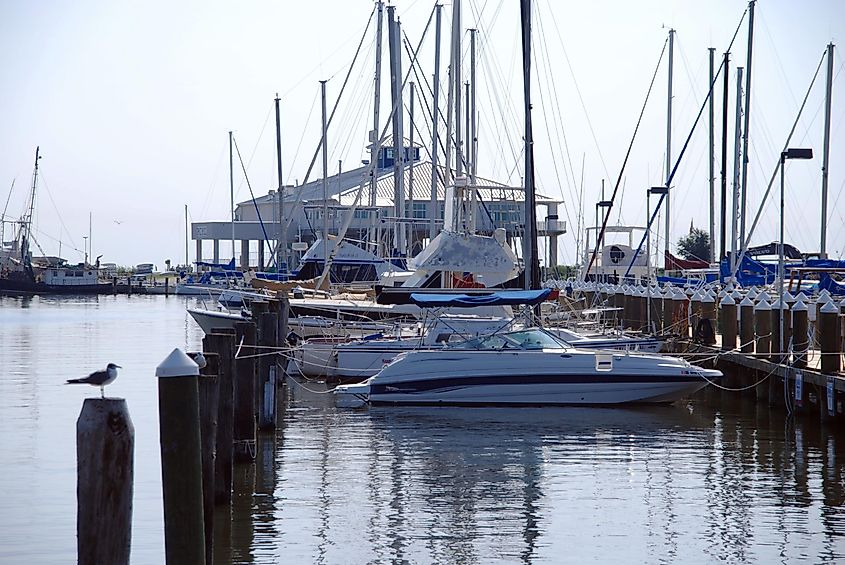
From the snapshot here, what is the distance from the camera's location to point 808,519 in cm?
1789

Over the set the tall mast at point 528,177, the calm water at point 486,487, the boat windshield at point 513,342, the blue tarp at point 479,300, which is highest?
the tall mast at point 528,177

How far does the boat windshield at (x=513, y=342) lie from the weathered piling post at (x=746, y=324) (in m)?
4.90

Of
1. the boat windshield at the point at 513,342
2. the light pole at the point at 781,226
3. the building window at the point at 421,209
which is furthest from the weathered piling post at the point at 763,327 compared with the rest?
the building window at the point at 421,209

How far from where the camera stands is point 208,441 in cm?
1441

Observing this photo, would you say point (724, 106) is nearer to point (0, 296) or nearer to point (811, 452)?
point (811, 452)

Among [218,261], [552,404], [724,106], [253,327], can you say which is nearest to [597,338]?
[552,404]

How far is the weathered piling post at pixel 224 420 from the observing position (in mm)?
17719

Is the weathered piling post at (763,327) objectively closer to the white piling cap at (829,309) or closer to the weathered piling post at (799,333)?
the weathered piling post at (799,333)

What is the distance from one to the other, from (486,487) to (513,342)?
8.85m

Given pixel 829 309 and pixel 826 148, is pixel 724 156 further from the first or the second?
pixel 829 309

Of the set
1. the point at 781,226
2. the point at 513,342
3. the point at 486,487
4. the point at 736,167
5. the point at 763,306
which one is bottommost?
the point at 486,487

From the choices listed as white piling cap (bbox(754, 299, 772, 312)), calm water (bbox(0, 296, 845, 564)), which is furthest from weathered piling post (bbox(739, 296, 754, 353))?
calm water (bbox(0, 296, 845, 564))

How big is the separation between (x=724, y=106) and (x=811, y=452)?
104ft

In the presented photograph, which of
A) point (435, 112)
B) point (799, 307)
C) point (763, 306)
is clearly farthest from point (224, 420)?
point (435, 112)
